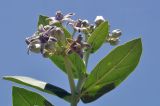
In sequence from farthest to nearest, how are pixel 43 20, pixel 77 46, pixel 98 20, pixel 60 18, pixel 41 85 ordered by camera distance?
1. pixel 43 20
2. pixel 98 20
3. pixel 60 18
4. pixel 41 85
5. pixel 77 46

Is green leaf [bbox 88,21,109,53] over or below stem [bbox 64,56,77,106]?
over

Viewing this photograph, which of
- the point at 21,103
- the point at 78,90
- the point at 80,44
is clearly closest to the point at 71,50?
the point at 80,44

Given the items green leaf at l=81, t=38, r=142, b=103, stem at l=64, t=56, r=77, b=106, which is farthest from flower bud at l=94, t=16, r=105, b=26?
stem at l=64, t=56, r=77, b=106

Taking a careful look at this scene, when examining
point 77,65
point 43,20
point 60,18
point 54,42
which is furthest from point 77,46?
point 43,20

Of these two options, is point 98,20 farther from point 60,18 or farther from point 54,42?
point 54,42

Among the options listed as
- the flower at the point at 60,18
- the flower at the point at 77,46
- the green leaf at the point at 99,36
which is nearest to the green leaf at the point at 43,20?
the flower at the point at 60,18

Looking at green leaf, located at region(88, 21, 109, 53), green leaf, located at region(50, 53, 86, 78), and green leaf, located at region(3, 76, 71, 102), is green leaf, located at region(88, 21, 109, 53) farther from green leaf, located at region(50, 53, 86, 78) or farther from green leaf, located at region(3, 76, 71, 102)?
green leaf, located at region(3, 76, 71, 102)
